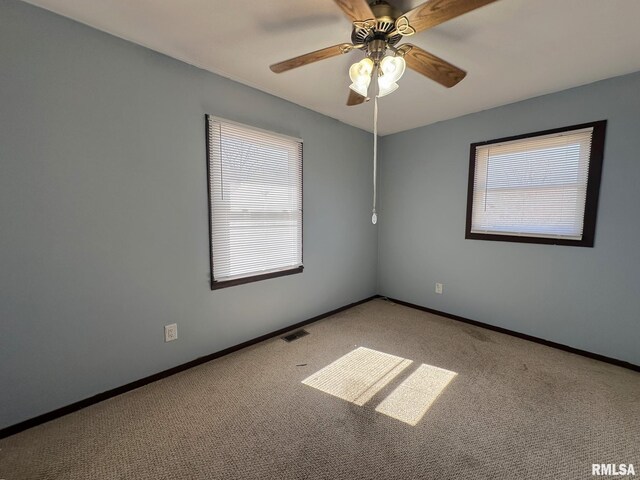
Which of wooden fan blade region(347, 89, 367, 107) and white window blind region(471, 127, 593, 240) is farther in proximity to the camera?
white window blind region(471, 127, 593, 240)

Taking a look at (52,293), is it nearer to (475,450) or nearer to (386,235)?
(475,450)

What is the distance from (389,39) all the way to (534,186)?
214cm

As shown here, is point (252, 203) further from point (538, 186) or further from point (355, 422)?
point (538, 186)

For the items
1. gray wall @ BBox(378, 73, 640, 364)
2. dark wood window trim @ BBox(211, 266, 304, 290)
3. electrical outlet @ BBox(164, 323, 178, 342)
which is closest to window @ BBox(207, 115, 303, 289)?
dark wood window trim @ BBox(211, 266, 304, 290)

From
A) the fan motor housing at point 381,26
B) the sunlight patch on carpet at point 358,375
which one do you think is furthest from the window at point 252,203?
the fan motor housing at point 381,26

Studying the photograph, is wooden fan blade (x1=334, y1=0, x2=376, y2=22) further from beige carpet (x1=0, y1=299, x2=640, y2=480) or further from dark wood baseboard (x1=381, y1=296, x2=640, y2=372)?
dark wood baseboard (x1=381, y1=296, x2=640, y2=372)

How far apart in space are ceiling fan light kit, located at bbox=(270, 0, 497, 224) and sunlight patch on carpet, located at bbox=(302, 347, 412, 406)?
77.0 inches

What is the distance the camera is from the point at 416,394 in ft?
6.11

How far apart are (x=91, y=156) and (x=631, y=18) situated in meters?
3.25

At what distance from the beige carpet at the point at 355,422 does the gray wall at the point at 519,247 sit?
1.36 ft

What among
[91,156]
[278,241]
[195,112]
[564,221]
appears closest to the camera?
[91,156]

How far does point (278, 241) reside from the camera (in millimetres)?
2668

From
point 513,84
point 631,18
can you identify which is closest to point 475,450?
point 631,18

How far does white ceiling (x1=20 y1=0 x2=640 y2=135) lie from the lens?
144cm
